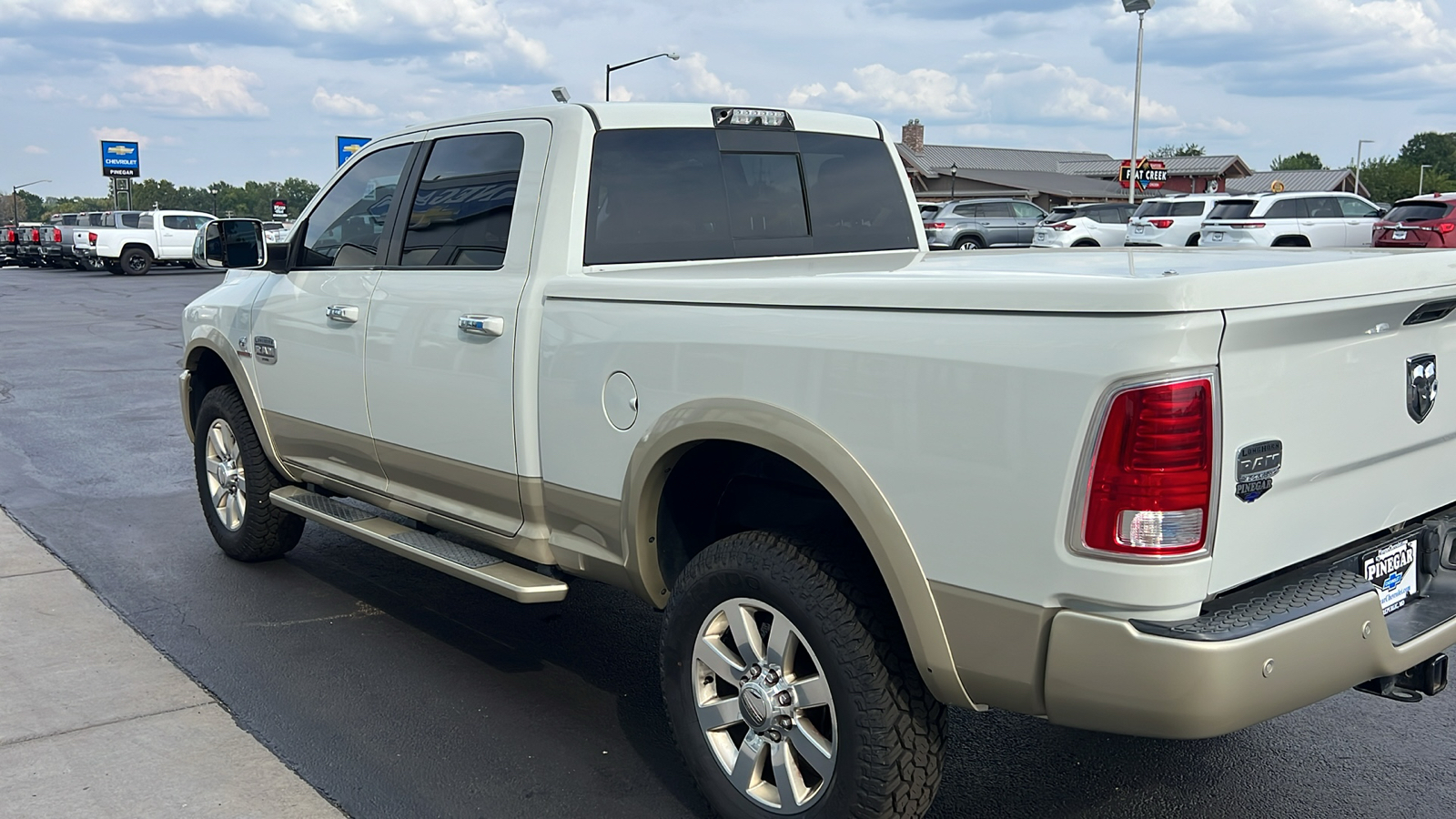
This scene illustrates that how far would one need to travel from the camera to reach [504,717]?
13.1ft

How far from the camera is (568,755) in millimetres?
3709

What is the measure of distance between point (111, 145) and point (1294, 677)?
61471 millimetres

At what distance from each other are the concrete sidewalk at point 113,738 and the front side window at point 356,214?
169 centimetres

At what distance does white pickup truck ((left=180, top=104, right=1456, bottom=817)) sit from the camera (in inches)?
93.1

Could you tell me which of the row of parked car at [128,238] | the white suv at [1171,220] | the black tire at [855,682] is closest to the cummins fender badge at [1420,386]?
the black tire at [855,682]

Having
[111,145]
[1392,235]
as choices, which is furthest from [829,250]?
[111,145]

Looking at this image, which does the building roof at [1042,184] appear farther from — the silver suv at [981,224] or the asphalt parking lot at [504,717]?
the asphalt parking lot at [504,717]

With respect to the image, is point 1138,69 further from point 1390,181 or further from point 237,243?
point 1390,181

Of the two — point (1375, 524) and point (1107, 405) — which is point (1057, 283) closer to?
point (1107, 405)

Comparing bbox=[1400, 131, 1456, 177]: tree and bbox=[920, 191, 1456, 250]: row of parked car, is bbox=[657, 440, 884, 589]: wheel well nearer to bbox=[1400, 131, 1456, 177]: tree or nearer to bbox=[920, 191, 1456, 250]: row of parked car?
bbox=[920, 191, 1456, 250]: row of parked car

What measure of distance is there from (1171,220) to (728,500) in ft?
84.1

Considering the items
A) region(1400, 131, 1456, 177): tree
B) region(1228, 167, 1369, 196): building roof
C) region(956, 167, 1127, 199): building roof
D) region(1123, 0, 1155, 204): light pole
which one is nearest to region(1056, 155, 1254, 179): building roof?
region(1228, 167, 1369, 196): building roof

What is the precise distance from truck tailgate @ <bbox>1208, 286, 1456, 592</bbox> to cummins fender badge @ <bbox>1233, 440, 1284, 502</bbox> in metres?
0.01

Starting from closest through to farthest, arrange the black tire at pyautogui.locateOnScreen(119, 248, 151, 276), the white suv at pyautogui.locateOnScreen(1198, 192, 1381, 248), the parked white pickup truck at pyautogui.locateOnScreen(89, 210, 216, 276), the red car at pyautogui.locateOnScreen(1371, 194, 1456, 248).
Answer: the red car at pyautogui.locateOnScreen(1371, 194, 1456, 248)
the white suv at pyautogui.locateOnScreen(1198, 192, 1381, 248)
the parked white pickup truck at pyautogui.locateOnScreen(89, 210, 216, 276)
the black tire at pyautogui.locateOnScreen(119, 248, 151, 276)
